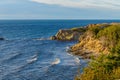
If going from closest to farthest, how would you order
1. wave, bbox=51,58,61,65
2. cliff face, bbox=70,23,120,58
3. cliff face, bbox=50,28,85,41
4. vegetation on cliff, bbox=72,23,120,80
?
vegetation on cliff, bbox=72,23,120,80 → wave, bbox=51,58,61,65 → cliff face, bbox=70,23,120,58 → cliff face, bbox=50,28,85,41

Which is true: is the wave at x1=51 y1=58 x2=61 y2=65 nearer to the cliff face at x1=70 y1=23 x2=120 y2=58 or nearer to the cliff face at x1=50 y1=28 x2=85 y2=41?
the cliff face at x1=70 y1=23 x2=120 y2=58

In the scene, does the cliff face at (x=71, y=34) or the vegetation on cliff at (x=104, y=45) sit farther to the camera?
the cliff face at (x=71, y=34)

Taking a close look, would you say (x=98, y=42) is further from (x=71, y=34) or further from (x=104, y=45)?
(x=71, y=34)

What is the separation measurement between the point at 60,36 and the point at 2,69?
69.0 m

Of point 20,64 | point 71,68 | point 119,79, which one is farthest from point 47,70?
point 119,79

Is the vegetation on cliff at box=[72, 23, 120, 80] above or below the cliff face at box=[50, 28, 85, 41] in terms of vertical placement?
above

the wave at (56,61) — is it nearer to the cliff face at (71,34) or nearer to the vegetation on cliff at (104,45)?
the vegetation on cliff at (104,45)

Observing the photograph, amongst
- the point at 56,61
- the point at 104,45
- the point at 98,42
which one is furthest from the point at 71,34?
the point at 56,61

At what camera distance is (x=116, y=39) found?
272 ft

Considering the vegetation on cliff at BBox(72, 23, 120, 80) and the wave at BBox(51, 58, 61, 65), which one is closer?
the vegetation on cliff at BBox(72, 23, 120, 80)

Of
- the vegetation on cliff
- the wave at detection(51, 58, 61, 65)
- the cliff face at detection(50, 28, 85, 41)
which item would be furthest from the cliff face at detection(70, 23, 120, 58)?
the cliff face at detection(50, 28, 85, 41)

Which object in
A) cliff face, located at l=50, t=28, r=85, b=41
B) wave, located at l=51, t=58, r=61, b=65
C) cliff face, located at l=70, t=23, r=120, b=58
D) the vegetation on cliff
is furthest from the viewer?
cliff face, located at l=50, t=28, r=85, b=41

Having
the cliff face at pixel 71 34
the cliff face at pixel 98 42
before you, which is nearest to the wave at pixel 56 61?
the cliff face at pixel 98 42

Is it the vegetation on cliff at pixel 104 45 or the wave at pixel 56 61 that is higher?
the vegetation on cliff at pixel 104 45
